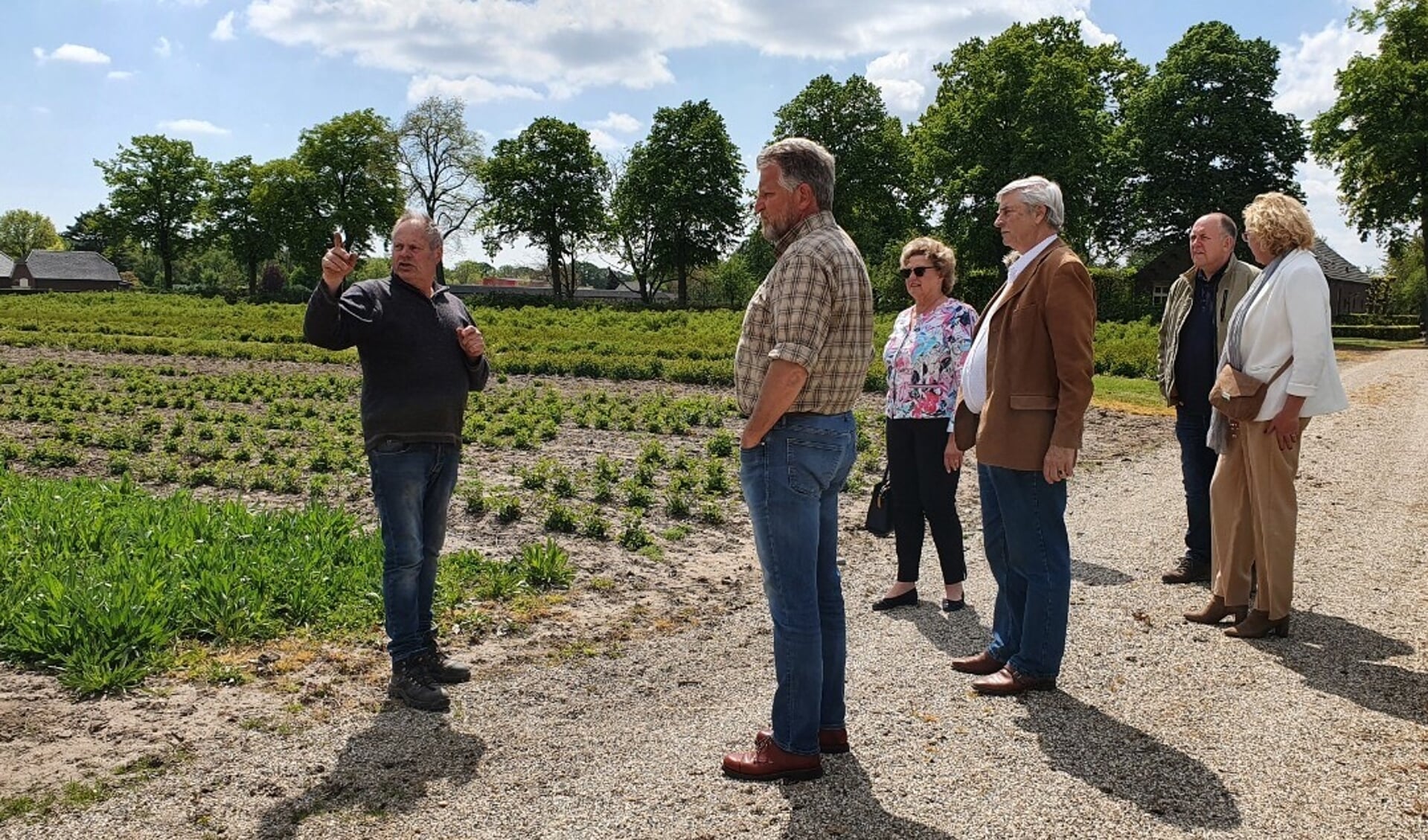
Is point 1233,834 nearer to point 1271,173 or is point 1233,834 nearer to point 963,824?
point 963,824

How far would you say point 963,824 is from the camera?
334 cm

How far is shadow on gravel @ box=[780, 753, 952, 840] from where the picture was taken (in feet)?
10.8

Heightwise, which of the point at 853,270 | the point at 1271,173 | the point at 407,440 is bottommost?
the point at 407,440

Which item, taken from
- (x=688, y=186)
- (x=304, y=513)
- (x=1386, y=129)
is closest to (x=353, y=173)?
(x=688, y=186)

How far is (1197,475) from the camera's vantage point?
21.5 ft

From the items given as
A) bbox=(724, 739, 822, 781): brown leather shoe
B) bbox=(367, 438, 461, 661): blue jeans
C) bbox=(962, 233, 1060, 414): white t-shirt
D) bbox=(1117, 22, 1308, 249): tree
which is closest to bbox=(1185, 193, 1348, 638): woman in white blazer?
bbox=(962, 233, 1060, 414): white t-shirt

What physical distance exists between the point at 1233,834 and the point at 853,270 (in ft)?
7.52

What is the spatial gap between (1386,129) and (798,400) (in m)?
45.5

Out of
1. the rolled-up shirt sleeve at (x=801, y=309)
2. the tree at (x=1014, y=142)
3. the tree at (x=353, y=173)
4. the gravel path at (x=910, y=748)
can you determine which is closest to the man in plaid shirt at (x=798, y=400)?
the rolled-up shirt sleeve at (x=801, y=309)

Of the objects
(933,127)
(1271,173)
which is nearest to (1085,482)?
(933,127)

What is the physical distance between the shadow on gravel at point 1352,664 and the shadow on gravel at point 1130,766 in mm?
1205

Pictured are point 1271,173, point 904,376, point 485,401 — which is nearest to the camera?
point 904,376

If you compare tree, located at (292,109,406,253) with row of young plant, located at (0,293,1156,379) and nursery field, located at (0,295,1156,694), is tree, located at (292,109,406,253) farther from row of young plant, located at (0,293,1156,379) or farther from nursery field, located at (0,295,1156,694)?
nursery field, located at (0,295,1156,694)

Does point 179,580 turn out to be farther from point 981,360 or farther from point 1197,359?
point 1197,359
